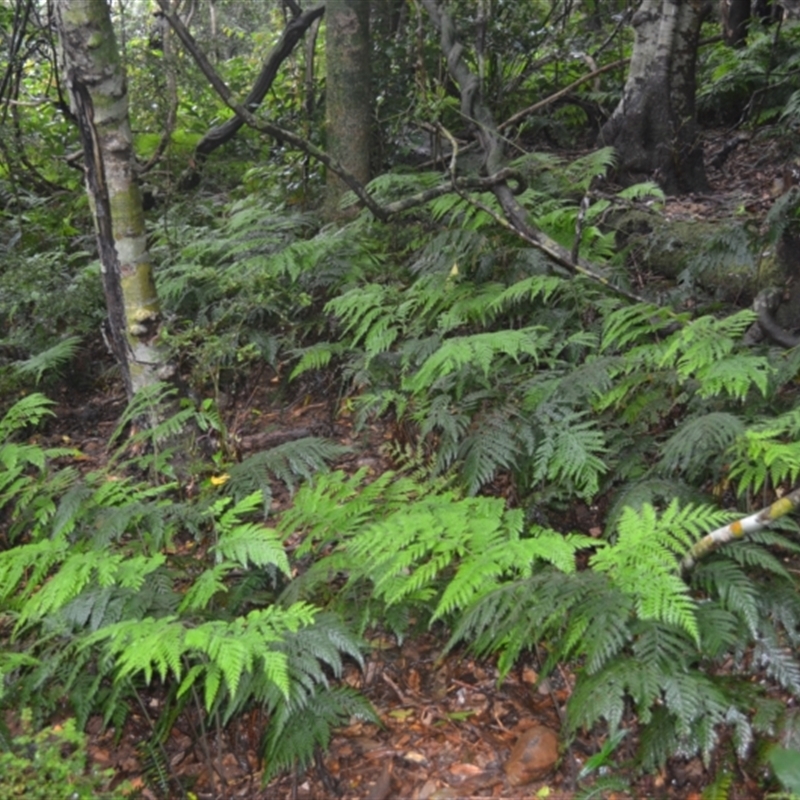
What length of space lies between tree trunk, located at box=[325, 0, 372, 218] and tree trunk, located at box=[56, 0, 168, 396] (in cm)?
230

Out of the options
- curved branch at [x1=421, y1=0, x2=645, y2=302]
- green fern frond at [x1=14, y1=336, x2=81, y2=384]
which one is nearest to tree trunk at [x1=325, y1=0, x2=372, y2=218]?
curved branch at [x1=421, y1=0, x2=645, y2=302]

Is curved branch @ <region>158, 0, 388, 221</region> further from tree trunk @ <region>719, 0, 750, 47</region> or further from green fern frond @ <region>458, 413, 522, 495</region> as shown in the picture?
tree trunk @ <region>719, 0, 750, 47</region>

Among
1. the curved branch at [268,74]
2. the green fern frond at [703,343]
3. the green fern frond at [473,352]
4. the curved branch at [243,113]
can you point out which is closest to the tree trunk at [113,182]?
the curved branch at [243,113]

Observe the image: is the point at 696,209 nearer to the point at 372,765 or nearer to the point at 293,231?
the point at 293,231

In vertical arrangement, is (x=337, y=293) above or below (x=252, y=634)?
above

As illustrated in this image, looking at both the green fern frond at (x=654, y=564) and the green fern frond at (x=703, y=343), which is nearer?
the green fern frond at (x=654, y=564)

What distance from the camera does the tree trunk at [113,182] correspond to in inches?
152

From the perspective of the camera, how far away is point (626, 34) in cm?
859

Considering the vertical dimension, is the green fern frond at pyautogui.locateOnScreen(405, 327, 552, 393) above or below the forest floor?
above

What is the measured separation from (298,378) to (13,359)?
95.7 inches

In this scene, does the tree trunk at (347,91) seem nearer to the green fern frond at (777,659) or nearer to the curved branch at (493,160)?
the curved branch at (493,160)

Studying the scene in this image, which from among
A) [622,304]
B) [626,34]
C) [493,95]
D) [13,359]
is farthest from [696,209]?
[13,359]

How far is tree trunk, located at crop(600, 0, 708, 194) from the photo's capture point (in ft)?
19.3

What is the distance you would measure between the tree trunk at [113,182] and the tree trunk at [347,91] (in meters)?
2.30
